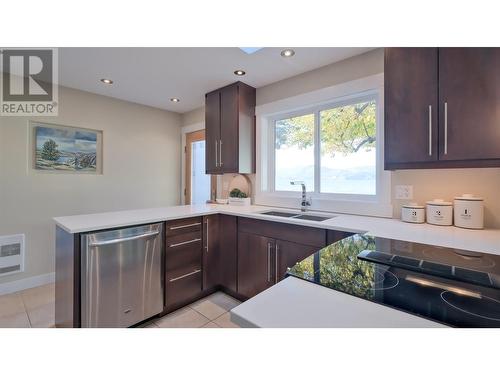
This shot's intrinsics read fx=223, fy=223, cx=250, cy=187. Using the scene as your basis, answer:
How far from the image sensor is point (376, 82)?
1930mm

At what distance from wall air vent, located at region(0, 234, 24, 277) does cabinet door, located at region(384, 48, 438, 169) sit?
3.76 meters

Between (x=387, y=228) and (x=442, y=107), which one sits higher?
(x=442, y=107)

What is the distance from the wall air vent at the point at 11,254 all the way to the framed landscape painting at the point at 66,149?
2.70 feet

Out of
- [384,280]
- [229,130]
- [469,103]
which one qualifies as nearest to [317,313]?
[384,280]

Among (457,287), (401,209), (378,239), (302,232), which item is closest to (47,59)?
(302,232)

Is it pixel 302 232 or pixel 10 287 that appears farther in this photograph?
pixel 10 287

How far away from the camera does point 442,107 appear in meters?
1.38

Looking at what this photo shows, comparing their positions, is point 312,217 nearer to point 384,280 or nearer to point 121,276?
point 384,280

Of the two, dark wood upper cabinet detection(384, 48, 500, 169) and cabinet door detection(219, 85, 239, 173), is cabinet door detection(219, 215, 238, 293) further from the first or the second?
dark wood upper cabinet detection(384, 48, 500, 169)

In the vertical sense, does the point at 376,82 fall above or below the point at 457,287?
above

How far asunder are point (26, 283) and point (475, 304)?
3776 millimetres

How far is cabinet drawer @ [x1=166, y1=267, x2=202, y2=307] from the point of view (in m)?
1.99
